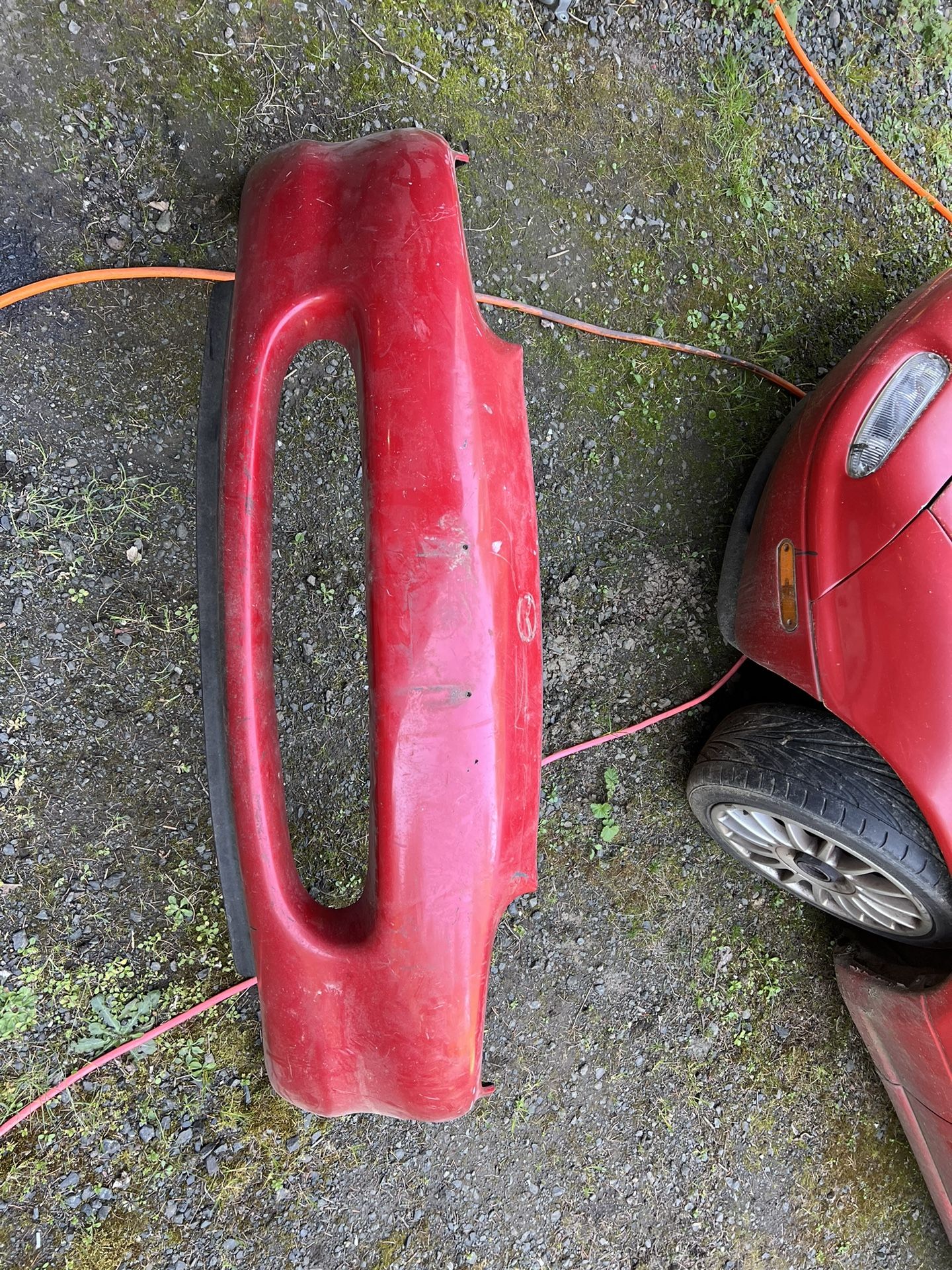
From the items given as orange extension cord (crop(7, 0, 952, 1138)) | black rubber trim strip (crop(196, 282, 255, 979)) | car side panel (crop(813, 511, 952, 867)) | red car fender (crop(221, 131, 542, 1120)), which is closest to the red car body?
car side panel (crop(813, 511, 952, 867))

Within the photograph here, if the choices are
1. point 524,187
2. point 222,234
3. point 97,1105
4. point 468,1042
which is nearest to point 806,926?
point 468,1042

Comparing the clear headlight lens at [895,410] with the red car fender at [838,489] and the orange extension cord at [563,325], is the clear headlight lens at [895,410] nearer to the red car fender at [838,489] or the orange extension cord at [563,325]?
the red car fender at [838,489]

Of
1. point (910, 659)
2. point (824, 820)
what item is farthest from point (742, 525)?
point (824, 820)

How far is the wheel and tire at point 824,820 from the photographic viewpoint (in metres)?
1.62

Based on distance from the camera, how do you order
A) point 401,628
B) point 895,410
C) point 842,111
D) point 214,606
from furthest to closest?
point 842,111 → point 214,606 → point 895,410 → point 401,628

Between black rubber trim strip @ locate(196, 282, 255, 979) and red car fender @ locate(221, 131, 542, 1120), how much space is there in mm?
349

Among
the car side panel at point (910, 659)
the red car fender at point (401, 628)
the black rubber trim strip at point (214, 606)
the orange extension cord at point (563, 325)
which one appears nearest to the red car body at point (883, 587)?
the car side panel at point (910, 659)

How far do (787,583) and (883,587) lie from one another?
211 mm

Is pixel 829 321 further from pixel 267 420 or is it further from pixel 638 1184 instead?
pixel 638 1184

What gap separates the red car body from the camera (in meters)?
1.52

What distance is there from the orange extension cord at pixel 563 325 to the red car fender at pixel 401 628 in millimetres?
574

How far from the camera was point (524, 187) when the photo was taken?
210cm

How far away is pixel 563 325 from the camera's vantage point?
2135 millimetres

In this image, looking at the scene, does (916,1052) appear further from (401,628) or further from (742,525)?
(401,628)
